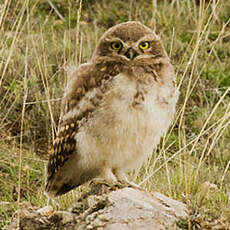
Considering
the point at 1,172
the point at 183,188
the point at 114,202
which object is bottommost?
the point at 1,172

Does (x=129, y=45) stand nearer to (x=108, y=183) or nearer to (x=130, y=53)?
(x=130, y=53)

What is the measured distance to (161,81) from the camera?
3.29 m

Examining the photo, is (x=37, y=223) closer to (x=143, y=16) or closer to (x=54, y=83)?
(x=54, y=83)

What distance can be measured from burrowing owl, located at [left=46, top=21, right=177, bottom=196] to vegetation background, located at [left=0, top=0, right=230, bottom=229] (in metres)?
0.25

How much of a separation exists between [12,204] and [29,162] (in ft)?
2.82

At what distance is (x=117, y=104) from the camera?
3.19 meters

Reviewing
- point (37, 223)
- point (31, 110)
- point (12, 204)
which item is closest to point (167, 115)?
point (37, 223)

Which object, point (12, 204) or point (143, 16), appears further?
point (143, 16)

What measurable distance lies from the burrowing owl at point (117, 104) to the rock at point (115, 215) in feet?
1.44

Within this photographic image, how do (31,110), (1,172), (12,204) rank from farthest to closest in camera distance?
(31,110), (1,172), (12,204)

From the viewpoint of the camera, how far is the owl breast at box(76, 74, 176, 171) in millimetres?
3176

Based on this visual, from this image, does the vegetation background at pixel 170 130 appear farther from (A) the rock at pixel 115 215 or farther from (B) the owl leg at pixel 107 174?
(B) the owl leg at pixel 107 174

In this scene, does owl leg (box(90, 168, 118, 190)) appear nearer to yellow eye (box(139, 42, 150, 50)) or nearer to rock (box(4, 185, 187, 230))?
rock (box(4, 185, 187, 230))

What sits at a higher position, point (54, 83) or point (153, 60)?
point (153, 60)
